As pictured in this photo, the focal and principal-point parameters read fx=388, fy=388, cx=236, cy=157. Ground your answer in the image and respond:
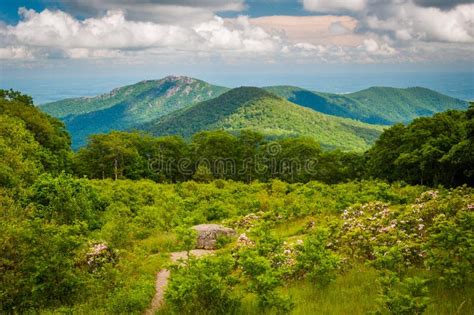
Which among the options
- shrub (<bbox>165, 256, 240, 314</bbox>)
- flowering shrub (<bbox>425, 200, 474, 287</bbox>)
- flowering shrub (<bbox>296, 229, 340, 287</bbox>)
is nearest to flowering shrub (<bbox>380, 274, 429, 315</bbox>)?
flowering shrub (<bbox>425, 200, 474, 287</bbox>)

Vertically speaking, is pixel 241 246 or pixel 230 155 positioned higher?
pixel 241 246

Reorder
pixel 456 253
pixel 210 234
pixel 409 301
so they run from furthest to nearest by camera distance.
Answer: pixel 210 234 → pixel 456 253 → pixel 409 301

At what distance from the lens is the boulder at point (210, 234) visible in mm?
17359

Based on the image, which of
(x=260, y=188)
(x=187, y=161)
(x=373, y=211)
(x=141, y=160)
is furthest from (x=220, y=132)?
(x=373, y=211)

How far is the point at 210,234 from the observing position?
1773 cm

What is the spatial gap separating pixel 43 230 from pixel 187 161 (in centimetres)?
5988

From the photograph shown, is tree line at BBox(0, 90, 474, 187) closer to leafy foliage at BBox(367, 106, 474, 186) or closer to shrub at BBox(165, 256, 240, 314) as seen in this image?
leafy foliage at BBox(367, 106, 474, 186)

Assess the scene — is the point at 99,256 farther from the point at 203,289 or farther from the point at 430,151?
the point at 430,151

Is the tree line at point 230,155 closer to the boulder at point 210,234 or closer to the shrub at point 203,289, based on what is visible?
the boulder at point 210,234

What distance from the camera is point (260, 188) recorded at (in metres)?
34.6

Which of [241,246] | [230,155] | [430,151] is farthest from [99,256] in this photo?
[230,155]

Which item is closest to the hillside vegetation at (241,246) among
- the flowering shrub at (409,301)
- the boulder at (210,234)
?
the flowering shrub at (409,301)

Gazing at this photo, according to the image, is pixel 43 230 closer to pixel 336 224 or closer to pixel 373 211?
pixel 336 224

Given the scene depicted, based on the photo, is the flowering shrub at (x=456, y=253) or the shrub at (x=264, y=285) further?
the flowering shrub at (x=456, y=253)
